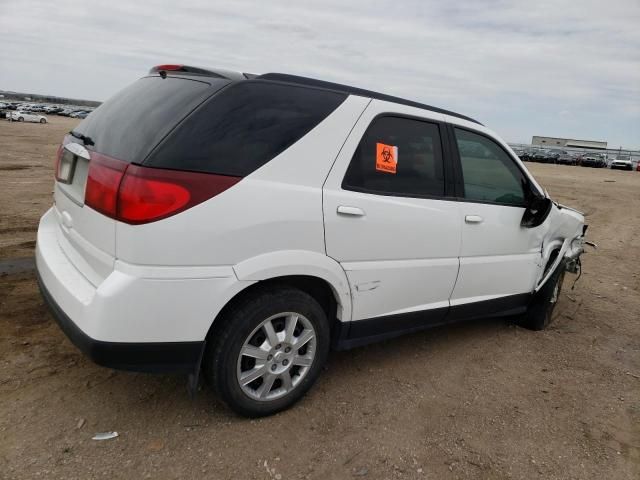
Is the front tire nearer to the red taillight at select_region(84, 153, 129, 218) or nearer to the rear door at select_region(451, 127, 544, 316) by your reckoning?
the red taillight at select_region(84, 153, 129, 218)

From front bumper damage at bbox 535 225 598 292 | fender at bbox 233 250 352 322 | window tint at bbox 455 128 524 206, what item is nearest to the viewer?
fender at bbox 233 250 352 322

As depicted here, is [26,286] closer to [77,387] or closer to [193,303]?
[77,387]

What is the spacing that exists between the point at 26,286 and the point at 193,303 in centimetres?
271

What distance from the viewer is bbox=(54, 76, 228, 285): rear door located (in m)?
2.41

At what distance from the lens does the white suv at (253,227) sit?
2.30m

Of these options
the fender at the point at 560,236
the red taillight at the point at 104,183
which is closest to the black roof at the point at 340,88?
the red taillight at the point at 104,183

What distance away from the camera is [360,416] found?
9.87 ft

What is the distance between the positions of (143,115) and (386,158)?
1.38 metres

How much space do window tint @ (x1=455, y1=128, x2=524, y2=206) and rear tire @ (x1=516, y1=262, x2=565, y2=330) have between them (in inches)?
38.7

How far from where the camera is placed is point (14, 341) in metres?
3.43

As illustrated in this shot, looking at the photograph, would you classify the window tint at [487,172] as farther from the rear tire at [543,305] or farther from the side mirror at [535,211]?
the rear tire at [543,305]

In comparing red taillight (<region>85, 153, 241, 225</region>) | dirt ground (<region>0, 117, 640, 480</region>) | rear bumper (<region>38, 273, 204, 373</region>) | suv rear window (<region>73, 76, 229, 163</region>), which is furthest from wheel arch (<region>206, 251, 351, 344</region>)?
suv rear window (<region>73, 76, 229, 163</region>)

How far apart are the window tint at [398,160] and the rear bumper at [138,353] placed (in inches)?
46.9

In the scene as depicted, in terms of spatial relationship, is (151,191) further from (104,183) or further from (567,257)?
(567,257)
